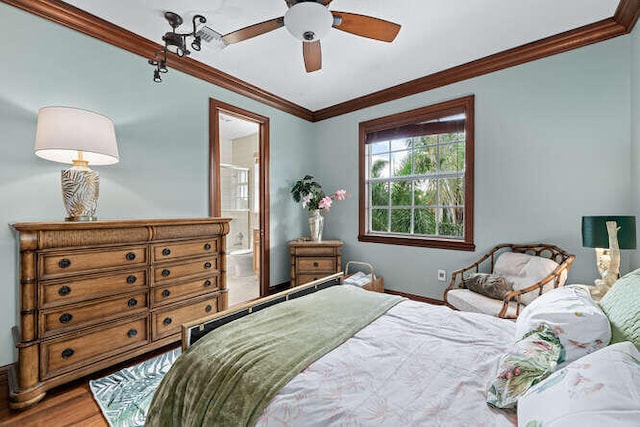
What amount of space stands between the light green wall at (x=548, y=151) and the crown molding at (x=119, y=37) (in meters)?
2.11

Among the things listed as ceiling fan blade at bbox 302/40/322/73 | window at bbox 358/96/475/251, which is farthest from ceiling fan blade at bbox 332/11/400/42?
window at bbox 358/96/475/251

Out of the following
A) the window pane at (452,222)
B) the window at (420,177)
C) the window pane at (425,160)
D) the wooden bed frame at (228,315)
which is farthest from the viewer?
the window pane at (425,160)

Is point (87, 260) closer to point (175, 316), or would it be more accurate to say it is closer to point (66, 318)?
point (66, 318)

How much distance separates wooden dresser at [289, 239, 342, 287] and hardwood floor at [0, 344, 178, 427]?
2.22 meters

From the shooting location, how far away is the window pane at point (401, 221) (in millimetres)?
3658

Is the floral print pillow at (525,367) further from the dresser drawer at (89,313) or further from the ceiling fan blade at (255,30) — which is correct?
the dresser drawer at (89,313)

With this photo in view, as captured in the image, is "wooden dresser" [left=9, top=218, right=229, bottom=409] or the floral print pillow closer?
the floral print pillow

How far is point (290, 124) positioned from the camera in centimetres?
407

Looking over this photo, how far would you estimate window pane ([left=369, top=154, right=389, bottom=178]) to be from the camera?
3834 mm

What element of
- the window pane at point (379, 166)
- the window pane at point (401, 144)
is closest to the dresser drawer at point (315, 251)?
the window pane at point (379, 166)

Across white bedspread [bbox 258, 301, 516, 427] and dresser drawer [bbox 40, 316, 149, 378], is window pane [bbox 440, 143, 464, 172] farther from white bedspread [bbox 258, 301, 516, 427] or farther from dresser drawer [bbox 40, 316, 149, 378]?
dresser drawer [bbox 40, 316, 149, 378]

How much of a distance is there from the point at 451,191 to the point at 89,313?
354cm

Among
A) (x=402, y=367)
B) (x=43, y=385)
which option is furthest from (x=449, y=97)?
(x=43, y=385)

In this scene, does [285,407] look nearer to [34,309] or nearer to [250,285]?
[34,309]
